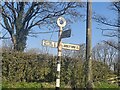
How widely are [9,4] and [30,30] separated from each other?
2126mm

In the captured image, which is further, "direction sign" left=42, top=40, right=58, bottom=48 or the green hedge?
the green hedge

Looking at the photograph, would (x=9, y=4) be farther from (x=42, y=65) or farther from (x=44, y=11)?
(x=42, y=65)

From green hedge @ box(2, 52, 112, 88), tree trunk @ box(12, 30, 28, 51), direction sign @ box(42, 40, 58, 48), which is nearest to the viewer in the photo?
direction sign @ box(42, 40, 58, 48)

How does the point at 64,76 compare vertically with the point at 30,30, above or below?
below

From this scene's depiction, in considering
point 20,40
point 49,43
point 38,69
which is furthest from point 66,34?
point 20,40

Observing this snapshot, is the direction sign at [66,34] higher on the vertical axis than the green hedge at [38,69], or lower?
higher

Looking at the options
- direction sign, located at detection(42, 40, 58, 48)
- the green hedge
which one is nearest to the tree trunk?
the green hedge

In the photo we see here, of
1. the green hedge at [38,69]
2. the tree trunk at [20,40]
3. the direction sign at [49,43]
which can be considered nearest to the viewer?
the direction sign at [49,43]

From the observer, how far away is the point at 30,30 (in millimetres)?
18891

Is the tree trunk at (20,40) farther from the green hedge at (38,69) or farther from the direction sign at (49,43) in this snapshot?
the direction sign at (49,43)

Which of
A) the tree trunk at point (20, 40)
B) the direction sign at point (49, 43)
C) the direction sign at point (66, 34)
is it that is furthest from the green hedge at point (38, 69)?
the tree trunk at point (20, 40)

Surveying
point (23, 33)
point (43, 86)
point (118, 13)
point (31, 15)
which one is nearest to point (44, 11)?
point (31, 15)

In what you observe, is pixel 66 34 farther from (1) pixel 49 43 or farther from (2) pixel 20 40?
(2) pixel 20 40

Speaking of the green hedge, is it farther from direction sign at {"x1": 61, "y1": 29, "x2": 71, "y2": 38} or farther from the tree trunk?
the tree trunk
